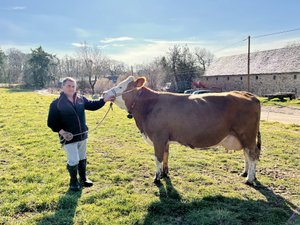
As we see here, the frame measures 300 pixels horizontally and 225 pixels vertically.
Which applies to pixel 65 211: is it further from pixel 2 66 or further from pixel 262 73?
pixel 2 66

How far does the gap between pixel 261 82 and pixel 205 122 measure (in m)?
38.0

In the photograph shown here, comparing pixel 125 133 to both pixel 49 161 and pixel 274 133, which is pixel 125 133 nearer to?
pixel 49 161

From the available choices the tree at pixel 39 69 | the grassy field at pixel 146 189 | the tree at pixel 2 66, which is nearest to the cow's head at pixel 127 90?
the grassy field at pixel 146 189

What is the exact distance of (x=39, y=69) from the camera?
232 ft

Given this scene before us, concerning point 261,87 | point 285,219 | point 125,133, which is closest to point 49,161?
point 125,133

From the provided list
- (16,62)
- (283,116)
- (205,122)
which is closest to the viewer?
(205,122)

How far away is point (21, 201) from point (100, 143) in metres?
Result: 4.49

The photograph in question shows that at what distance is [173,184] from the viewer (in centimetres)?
543

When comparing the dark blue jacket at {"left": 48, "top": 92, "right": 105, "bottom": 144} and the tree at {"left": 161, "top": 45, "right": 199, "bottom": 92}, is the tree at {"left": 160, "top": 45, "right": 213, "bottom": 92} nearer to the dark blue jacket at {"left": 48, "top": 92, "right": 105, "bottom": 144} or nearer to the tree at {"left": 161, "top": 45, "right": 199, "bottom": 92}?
the tree at {"left": 161, "top": 45, "right": 199, "bottom": 92}

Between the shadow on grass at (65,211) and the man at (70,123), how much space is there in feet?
1.11

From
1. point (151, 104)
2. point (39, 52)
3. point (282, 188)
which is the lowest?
point (282, 188)

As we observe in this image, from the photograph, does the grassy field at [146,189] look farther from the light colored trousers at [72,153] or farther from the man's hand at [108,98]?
the man's hand at [108,98]

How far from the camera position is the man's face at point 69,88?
488cm

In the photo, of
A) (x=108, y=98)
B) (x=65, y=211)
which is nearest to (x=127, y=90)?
(x=108, y=98)
